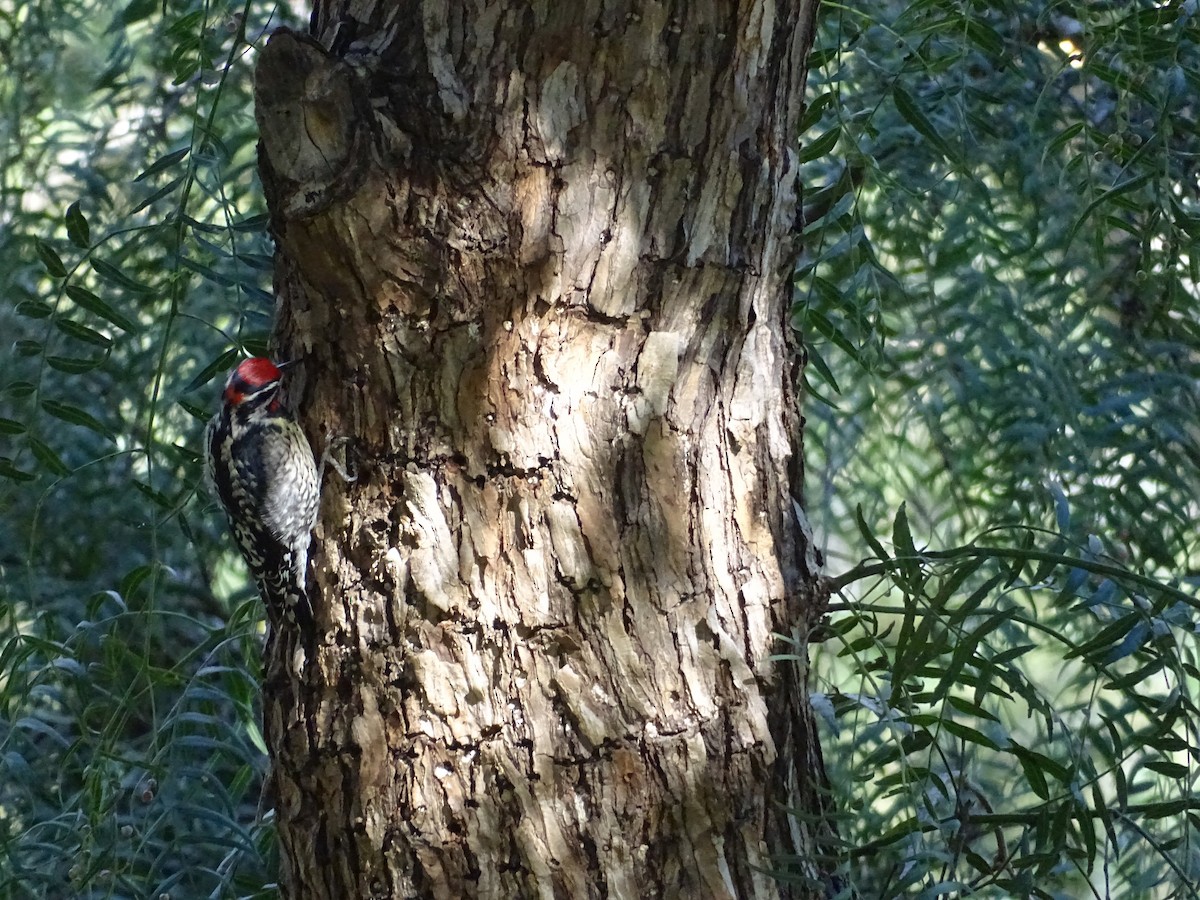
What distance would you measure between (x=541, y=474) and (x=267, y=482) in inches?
35.7

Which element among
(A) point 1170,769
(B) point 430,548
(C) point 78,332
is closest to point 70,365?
(C) point 78,332

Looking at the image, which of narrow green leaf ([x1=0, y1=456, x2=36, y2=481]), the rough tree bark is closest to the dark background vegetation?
narrow green leaf ([x1=0, y1=456, x2=36, y2=481])

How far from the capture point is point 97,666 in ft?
6.19

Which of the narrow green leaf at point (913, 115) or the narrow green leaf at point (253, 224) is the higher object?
the narrow green leaf at point (913, 115)

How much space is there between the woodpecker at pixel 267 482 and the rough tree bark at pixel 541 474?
139 mm

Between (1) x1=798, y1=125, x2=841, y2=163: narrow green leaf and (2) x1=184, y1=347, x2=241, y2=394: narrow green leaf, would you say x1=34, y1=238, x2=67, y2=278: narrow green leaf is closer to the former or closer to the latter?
(2) x1=184, y1=347, x2=241, y2=394: narrow green leaf

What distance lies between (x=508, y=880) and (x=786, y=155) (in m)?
0.89

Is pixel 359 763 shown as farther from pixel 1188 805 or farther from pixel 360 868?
pixel 1188 805

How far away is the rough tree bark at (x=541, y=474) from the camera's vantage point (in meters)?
1.44

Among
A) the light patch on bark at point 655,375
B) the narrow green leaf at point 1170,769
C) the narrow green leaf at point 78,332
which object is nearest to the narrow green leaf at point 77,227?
the narrow green leaf at point 78,332

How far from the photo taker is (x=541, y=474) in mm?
1465

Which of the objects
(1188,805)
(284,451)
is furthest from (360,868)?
(1188,805)

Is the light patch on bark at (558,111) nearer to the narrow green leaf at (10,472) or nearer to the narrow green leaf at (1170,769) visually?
the narrow green leaf at (10,472)

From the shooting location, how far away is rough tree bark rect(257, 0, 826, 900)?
144cm
